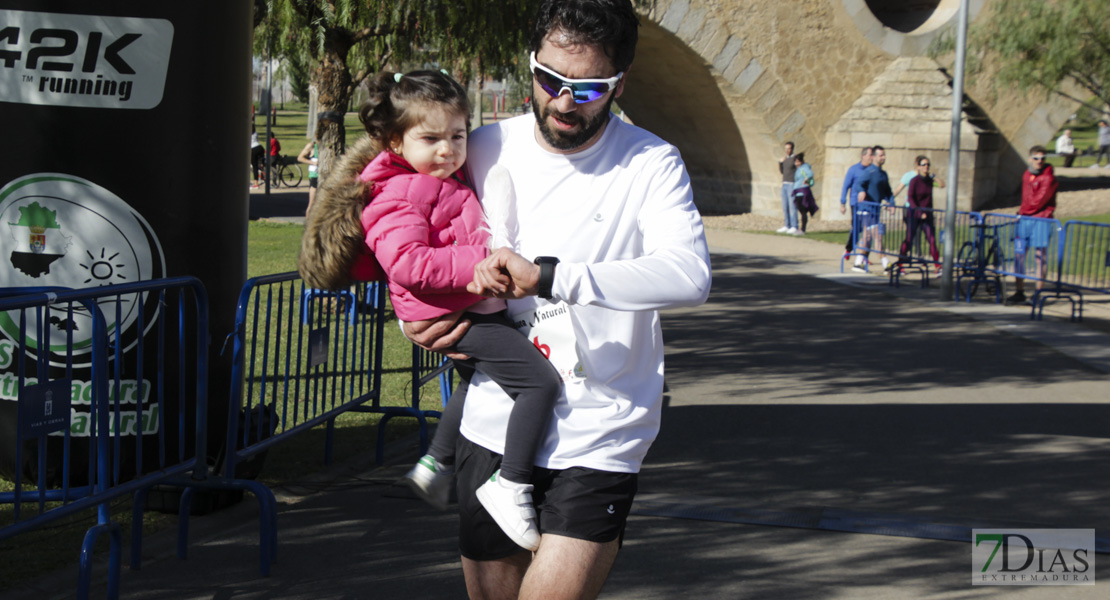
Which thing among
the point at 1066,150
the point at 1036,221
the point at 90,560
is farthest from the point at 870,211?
the point at 1066,150

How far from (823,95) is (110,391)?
2347 cm

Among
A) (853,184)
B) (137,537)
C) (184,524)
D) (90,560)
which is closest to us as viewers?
(90,560)

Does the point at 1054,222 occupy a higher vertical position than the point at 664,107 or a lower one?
lower

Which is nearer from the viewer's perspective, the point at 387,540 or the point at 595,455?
the point at 595,455

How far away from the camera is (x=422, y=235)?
2721 mm

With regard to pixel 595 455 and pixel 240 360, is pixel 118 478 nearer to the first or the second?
pixel 240 360

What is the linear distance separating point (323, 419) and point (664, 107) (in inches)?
939

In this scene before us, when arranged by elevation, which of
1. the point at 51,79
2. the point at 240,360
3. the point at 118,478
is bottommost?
the point at 118,478

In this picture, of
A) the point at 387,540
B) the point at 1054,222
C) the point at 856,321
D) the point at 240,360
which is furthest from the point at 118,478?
the point at 1054,222

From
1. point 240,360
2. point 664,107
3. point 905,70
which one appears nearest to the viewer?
point 240,360

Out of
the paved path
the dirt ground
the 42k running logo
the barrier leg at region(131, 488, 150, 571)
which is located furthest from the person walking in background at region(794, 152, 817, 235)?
the barrier leg at region(131, 488, 150, 571)

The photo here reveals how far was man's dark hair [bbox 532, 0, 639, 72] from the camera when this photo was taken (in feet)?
8.78

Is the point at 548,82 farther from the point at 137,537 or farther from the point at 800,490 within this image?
the point at 800,490

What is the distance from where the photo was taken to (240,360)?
4.94 metres
